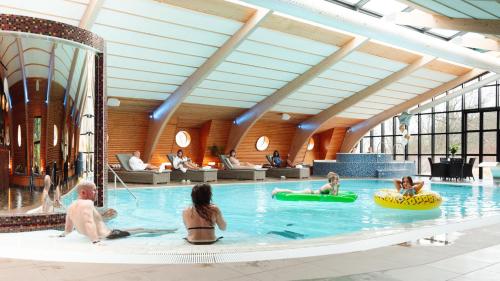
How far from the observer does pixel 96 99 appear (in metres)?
5.35

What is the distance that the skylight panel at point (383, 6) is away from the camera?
1208cm

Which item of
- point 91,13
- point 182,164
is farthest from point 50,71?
point 182,164

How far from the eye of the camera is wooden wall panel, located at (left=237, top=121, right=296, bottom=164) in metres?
18.5

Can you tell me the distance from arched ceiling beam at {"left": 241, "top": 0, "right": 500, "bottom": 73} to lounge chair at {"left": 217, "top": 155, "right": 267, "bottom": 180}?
581 cm

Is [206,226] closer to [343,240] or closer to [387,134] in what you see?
[343,240]

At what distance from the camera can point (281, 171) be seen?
16.7 metres

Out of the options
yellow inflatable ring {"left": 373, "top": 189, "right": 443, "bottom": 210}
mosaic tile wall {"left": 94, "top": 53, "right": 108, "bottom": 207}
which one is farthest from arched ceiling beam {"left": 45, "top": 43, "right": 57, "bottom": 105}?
yellow inflatable ring {"left": 373, "top": 189, "right": 443, "bottom": 210}

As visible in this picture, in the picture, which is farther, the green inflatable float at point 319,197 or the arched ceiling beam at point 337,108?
the arched ceiling beam at point 337,108

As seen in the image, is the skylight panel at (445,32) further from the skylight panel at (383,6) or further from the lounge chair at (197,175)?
the lounge chair at (197,175)

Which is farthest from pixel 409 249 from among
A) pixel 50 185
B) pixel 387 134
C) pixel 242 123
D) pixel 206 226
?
pixel 387 134

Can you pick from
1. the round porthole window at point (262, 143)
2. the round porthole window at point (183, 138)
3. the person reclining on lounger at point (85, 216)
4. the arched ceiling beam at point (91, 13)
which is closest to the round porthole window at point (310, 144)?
the round porthole window at point (262, 143)

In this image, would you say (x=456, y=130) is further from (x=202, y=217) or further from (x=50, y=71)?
(x=50, y=71)

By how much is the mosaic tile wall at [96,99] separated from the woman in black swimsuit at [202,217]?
1.55m

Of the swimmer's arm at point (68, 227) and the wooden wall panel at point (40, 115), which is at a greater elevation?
the wooden wall panel at point (40, 115)
